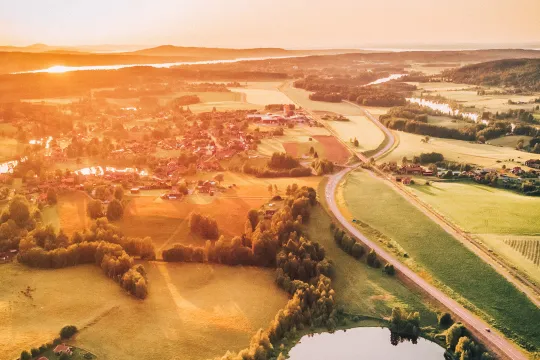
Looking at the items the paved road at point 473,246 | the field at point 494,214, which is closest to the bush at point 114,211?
the paved road at point 473,246

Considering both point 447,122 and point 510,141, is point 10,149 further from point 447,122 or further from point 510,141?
point 510,141

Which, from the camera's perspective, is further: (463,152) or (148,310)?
(463,152)

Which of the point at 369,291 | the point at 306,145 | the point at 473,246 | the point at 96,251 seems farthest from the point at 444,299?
the point at 306,145

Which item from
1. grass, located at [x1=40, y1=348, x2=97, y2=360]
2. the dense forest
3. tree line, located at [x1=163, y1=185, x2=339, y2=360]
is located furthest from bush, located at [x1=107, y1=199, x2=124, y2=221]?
the dense forest

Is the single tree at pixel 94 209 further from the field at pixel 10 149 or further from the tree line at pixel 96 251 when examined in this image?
the field at pixel 10 149

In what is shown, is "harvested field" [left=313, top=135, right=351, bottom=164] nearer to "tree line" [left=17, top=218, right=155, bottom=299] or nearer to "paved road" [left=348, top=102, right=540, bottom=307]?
"paved road" [left=348, top=102, right=540, bottom=307]

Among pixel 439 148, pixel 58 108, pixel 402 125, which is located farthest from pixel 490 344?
pixel 58 108
